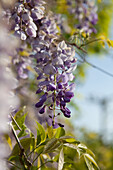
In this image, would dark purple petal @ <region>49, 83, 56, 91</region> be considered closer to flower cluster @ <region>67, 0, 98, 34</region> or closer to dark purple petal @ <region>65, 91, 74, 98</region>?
dark purple petal @ <region>65, 91, 74, 98</region>

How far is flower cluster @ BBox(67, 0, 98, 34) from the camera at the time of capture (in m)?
1.89

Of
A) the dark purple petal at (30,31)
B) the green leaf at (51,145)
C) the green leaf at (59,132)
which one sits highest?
the dark purple petal at (30,31)

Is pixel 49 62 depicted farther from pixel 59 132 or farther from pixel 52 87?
pixel 59 132

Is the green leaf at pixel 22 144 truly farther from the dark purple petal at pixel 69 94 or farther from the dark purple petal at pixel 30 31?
the dark purple petal at pixel 30 31

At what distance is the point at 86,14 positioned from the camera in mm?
1982

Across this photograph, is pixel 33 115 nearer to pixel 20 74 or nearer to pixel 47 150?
pixel 20 74

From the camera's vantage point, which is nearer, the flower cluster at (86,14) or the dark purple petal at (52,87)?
the dark purple petal at (52,87)

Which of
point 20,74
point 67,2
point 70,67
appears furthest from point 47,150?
point 67,2

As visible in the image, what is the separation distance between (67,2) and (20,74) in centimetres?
116

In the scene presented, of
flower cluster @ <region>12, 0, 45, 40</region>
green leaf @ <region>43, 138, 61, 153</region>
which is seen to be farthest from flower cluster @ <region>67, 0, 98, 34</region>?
green leaf @ <region>43, 138, 61, 153</region>

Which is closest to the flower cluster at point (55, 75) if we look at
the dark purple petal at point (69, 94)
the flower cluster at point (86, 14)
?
the dark purple petal at point (69, 94)

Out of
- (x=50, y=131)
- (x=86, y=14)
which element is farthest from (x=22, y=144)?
(x=86, y=14)

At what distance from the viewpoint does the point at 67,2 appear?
7.48 ft

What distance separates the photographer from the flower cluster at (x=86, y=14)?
1.89 m
